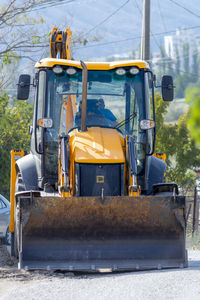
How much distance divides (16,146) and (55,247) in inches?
459

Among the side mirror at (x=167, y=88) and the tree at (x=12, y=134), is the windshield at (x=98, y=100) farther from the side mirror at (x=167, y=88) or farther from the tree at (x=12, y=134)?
the tree at (x=12, y=134)

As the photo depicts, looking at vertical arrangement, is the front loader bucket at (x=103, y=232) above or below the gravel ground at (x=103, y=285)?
above

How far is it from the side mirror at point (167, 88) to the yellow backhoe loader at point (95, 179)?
0.6 inches

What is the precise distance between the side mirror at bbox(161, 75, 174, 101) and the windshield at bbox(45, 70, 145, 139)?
1.10 ft

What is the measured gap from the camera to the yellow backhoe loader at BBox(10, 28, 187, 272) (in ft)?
24.9

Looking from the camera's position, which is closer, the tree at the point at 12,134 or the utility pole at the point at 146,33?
the utility pole at the point at 146,33

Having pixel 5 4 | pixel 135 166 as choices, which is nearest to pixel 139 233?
pixel 135 166

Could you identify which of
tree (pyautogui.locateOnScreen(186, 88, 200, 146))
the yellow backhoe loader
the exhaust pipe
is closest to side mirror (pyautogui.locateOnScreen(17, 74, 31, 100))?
the yellow backhoe loader

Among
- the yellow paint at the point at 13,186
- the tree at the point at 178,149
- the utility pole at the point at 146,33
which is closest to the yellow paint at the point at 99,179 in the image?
the yellow paint at the point at 13,186

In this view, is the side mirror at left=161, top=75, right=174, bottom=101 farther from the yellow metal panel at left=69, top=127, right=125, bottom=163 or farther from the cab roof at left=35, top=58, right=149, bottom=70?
the yellow metal panel at left=69, top=127, right=125, bottom=163

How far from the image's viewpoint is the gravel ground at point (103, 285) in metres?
6.32

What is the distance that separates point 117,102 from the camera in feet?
28.9

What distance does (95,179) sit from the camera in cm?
805

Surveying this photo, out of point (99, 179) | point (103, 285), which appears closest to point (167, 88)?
point (99, 179)
